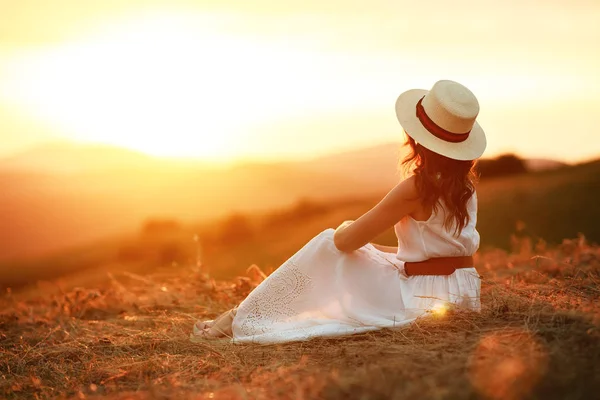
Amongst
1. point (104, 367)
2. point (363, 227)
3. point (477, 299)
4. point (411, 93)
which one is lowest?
point (104, 367)

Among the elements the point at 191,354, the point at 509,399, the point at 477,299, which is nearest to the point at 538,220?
the point at 477,299

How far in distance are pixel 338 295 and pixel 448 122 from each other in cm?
146

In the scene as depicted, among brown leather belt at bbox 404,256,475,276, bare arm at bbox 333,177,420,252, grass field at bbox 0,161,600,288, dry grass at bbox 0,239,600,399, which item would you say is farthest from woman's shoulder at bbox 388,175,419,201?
grass field at bbox 0,161,600,288

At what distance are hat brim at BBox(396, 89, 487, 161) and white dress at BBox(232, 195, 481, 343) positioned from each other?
0.39 m

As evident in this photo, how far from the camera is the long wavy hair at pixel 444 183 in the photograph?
4.35m

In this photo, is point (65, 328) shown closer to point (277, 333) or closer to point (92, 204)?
point (277, 333)

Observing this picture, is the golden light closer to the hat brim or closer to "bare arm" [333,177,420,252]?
"bare arm" [333,177,420,252]

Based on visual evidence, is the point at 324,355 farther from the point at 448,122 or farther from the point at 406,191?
the point at 448,122

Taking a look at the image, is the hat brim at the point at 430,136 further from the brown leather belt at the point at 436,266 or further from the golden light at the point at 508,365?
the golden light at the point at 508,365

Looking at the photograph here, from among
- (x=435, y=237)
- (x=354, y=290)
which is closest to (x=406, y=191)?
(x=435, y=237)

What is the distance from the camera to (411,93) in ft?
15.9

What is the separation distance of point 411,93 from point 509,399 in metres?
2.74

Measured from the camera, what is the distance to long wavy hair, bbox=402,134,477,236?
4.35 m

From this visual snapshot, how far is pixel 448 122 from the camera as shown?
4379 mm
